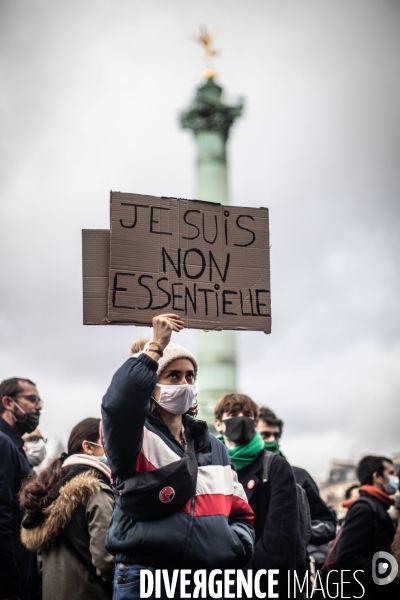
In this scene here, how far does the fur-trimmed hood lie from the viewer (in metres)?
3.42

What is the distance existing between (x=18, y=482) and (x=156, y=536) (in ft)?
6.66

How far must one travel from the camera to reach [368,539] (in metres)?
4.91

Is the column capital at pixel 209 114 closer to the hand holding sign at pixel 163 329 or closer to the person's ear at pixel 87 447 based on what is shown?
the person's ear at pixel 87 447

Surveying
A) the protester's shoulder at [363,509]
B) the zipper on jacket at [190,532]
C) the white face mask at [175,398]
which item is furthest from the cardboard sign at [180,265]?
the protester's shoulder at [363,509]

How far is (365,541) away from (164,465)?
2797 mm

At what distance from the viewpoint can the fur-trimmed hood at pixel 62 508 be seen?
3418mm

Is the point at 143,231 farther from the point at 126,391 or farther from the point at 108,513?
the point at 108,513

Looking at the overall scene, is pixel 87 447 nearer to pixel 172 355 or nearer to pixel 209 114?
pixel 172 355

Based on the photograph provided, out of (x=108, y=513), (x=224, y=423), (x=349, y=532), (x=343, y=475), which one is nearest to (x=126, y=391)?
(x=108, y=513)

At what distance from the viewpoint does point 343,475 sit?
2231 centimetres

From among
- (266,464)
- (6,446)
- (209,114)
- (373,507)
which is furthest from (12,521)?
(209,114)

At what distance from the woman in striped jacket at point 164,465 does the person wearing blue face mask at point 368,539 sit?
2235 millimetres

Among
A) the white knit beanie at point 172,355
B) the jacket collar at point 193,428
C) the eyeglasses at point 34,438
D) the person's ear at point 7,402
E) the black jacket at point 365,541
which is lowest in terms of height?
the black jacket at point 365,541
